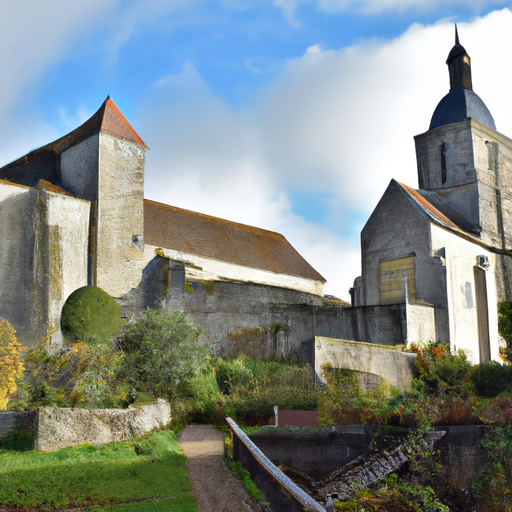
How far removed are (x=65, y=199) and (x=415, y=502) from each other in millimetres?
16474

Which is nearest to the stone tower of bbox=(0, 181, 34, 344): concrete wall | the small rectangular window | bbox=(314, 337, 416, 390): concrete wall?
bbox=(0, 181, 34, 344): concrete wall

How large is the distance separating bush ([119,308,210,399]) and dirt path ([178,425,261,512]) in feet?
6.64

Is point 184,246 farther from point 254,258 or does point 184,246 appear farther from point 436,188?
point 436,188

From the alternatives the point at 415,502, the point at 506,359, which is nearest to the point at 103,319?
the point at 415,502

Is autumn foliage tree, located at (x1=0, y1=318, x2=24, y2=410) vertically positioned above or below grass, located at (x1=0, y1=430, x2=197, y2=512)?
above

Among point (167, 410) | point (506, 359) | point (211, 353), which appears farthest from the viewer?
point (506, 359)

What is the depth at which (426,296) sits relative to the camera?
89.2 ft

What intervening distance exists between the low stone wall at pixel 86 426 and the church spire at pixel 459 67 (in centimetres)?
3045

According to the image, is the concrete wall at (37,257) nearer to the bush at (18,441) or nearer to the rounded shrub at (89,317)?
the rounded shrub at (89,317)

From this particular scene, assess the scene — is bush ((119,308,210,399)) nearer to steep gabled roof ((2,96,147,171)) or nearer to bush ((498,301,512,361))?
steep gabled roof ((2,96,147,171))

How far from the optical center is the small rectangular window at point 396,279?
2788 centimetres

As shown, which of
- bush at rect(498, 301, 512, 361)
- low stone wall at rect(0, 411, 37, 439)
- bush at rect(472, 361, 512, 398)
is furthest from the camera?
bush at rect(498, 301, 512, 361)

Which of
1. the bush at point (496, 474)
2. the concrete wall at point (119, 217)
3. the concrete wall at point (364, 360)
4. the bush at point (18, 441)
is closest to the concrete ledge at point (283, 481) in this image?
the bush at point (18, 441)

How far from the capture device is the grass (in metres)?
9.34
